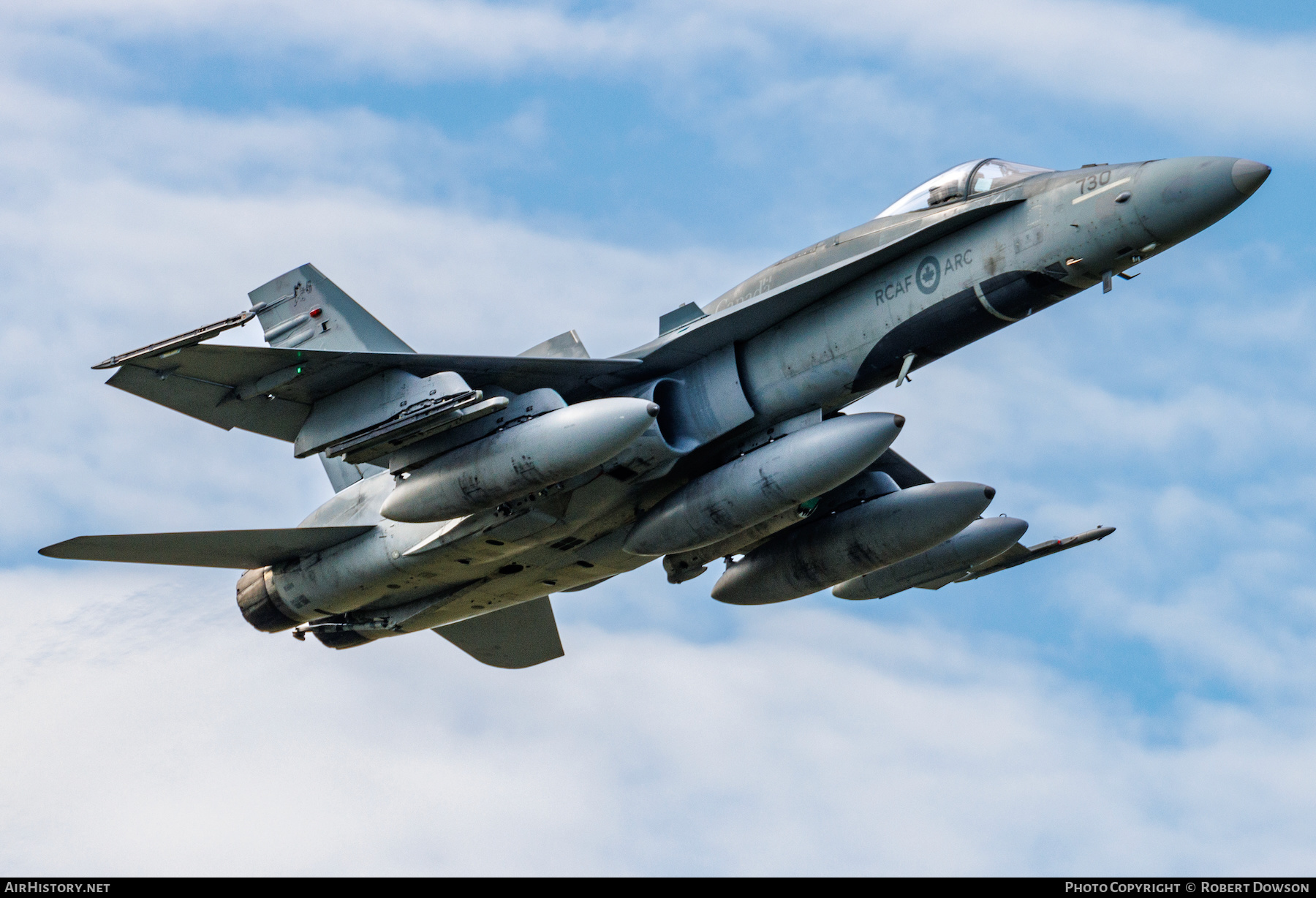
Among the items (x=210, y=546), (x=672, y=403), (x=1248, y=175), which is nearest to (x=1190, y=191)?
(x=1248, y=175)

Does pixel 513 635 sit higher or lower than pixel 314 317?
lower

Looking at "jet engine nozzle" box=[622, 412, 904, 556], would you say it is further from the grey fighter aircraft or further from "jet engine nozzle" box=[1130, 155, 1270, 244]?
"jet engine nozzle" box=[1130, 155, 1270, 244]

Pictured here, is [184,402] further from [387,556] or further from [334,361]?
[387,556]

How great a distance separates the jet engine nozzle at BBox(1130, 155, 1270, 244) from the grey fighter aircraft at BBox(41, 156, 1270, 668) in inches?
1.0

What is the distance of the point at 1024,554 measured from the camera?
23.7 meters

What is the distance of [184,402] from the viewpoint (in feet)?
58.0

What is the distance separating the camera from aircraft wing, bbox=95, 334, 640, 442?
1708cm

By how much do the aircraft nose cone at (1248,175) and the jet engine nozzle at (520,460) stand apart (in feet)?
21.8

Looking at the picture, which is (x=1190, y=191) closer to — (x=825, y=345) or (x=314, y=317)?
(x=825, y=345)

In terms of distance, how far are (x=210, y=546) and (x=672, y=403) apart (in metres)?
6.42

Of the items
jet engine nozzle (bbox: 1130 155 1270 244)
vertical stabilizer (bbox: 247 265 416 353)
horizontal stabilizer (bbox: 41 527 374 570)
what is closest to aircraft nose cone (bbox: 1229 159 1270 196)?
jet engine nozzle (bbox: 1130 155 1270 244)

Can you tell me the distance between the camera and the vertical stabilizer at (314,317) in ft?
59.7
